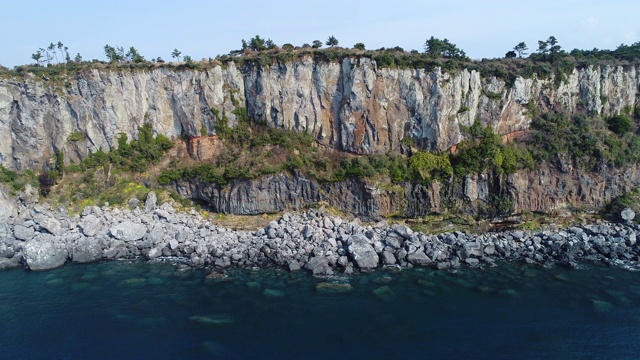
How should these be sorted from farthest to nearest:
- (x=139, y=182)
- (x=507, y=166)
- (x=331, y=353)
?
(x=139, y=182), (x=507, y=166), (x=331, y=353)

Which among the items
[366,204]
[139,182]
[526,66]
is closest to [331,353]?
[366,204]

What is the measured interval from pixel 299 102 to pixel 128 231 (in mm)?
21395

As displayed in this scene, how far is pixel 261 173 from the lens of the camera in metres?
43.3

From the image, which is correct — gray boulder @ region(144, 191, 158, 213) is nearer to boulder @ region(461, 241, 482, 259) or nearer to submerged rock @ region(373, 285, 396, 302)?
submerged rock @ region(373, 285, 396, 302)

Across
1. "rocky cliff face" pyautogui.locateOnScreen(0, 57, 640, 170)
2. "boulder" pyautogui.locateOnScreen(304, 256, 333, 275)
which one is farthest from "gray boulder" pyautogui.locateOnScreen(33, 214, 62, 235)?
"boulder" pyautogui.locateOnScreen(304, 256, 333, 275)

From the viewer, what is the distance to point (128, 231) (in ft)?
128

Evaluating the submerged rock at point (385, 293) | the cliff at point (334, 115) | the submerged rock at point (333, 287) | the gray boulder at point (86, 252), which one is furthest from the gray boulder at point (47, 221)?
the submerged rock at point (385, 293)

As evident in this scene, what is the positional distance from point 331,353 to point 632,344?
17214mm

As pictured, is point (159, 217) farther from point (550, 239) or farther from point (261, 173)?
point (550, 239)

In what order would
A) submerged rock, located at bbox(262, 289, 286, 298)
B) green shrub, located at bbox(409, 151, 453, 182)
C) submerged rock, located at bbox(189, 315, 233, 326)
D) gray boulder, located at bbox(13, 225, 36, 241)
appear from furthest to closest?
green shrub, located at bbox(409, 151, 453, 182) → gray boulder, located at bbox(13, 225, 36, 241) → submerged rock, located at bbox(262, 289, 286, 298) → submerged rock, located at bbox(189, 315, 233, 326)

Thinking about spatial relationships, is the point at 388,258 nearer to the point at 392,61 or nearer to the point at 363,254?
the point at 363,254

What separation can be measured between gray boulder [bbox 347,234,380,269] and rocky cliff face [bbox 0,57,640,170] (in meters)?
12.1

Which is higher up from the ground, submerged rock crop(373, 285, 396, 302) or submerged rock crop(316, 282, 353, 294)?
submerged rock crop(316, 282, 353, 294)

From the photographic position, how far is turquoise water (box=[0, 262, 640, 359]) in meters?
24.5
